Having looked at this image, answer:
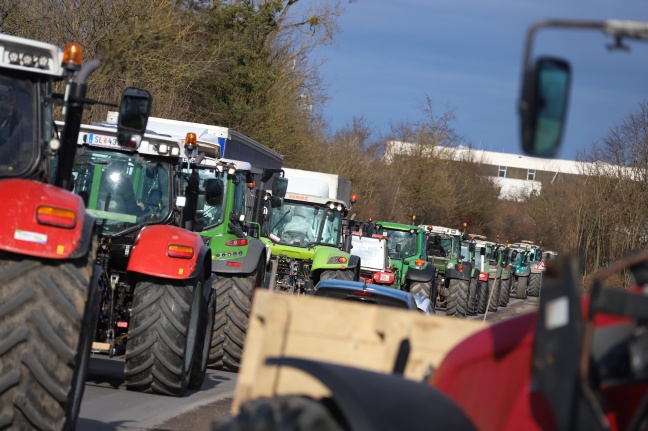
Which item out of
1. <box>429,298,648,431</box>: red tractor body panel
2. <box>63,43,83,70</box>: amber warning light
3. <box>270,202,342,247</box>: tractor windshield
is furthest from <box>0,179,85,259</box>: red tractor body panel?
<box>270,202,342,247</box>: tractor windshield

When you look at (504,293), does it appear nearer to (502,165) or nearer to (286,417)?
(286,417)

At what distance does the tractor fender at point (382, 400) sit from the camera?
3.22 metres

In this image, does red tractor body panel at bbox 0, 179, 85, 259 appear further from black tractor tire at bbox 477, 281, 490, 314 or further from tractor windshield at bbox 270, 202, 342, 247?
black tractor tire at bbox 477, 281, 490, 314

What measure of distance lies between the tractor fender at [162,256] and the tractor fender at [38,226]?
331 cm

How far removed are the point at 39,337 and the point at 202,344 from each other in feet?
16.4

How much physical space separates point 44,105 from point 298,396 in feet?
14.2

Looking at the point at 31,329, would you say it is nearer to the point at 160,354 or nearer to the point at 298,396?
the point at 298,396

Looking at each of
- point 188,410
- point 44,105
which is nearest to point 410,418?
point 44,105

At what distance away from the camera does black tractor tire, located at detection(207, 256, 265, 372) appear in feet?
44.1

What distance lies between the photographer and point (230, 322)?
13438mm

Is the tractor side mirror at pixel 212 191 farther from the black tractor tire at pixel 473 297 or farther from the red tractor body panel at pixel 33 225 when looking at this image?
the black tractor tire at pixel 473 297

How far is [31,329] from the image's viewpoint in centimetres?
606

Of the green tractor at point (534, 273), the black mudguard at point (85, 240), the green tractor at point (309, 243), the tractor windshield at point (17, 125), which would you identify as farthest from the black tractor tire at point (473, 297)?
the black mudguard at point (85, 240)

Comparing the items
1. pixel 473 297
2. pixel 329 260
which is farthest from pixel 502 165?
pixel 329 260
